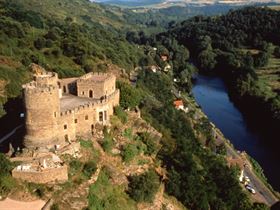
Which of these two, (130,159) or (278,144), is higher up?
(130,159)

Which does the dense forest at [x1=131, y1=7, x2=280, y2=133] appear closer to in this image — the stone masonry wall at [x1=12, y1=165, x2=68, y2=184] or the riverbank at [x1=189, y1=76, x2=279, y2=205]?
the riverbank at [x1=189, y1=76, x2=279, y2=205]

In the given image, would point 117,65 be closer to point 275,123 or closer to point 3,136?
point 275,123

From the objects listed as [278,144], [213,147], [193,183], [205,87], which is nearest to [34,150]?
[193,183]

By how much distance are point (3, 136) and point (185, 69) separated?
72066 millimetres

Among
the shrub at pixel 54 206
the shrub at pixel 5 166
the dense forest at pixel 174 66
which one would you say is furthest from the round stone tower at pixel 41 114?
the shrub at pixel 54 206

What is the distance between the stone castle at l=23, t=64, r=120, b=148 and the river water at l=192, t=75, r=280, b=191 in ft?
90.3

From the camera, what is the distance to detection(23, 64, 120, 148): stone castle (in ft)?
108

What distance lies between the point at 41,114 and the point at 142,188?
996 cm

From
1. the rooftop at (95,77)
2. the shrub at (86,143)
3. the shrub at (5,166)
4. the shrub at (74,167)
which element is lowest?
the shrub at (74,167)

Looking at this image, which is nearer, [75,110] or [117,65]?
Answer: [75,110]

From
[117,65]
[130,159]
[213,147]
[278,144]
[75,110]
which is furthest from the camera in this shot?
[117,65]

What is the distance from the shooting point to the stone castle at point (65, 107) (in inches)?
1298

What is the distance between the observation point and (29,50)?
70250mm

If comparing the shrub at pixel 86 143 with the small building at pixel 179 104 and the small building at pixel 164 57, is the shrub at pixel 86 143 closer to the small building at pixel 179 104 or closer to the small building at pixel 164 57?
the small building at pixel 179 104
